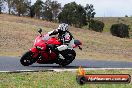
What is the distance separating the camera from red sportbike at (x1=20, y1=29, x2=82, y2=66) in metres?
15.1

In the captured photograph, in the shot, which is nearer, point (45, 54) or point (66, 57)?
point (45, 54)

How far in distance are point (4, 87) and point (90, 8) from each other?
7052cm

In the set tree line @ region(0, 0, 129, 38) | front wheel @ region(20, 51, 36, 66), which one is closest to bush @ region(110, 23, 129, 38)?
tree line @ region(0, 0, 129, 38)

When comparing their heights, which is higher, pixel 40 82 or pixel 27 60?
pixel 40 82

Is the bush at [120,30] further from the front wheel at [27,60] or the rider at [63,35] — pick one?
the front wheel at [27,60]

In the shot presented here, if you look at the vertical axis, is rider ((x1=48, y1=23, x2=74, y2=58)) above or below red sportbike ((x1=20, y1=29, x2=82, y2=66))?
above

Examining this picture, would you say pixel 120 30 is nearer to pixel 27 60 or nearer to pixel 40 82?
pixel 27 60

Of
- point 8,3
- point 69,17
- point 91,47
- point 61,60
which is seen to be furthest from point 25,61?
point 8,3

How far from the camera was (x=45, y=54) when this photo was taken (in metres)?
15.3

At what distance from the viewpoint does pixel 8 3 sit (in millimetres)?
77125

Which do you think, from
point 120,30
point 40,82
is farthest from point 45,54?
point 120,30

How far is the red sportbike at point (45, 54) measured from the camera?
1507 centimetres

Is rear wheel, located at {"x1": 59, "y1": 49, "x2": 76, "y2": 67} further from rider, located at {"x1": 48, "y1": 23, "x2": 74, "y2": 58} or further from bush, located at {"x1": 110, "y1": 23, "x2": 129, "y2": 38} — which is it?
bush, located at {"x1": 110, "y1": 23, "x2": 129, "y2": 38}

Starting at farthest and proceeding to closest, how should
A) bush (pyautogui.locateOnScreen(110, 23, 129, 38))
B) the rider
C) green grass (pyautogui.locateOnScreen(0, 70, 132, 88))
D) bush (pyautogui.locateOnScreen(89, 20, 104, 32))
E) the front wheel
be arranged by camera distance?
bush (pyautogui.locateOnScreen(89, 20, 104, 32)) < bush (pyautogui.locateOnScreen(110, 23, 129, 38)) < the rider < the front wheel < green grass (pyautogui.locateOnScreen(0, 70, 132, 88))
